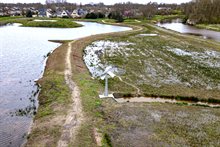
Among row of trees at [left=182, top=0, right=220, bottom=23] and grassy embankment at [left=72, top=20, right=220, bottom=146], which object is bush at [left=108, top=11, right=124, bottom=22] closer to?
row of trees at [left=182, top=0, right=220, bottom=23]

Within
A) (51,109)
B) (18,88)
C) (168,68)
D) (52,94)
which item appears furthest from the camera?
(168,68)

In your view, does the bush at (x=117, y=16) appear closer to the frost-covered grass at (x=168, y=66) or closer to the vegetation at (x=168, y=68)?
the frost-covered grass at (x=168, y=66)

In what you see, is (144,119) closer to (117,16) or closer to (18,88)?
(18,88)

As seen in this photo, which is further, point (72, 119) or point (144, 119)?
point (144, 119)

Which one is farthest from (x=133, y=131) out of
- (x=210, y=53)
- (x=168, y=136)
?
(x=210, y=53)

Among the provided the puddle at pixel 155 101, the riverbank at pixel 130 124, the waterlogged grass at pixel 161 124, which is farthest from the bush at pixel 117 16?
the waterlogged grass at pixel 161 124

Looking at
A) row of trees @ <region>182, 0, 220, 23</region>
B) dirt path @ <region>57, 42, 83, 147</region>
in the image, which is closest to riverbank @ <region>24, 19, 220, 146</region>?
dirt path @ <region>57, 42, 83, 147</region>

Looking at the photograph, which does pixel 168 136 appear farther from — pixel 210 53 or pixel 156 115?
pixel 210 53

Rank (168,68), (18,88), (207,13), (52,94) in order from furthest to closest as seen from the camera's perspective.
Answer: (207,13), (168,68), (18,88), (52,94)

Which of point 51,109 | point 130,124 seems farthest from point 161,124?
point 51,109
